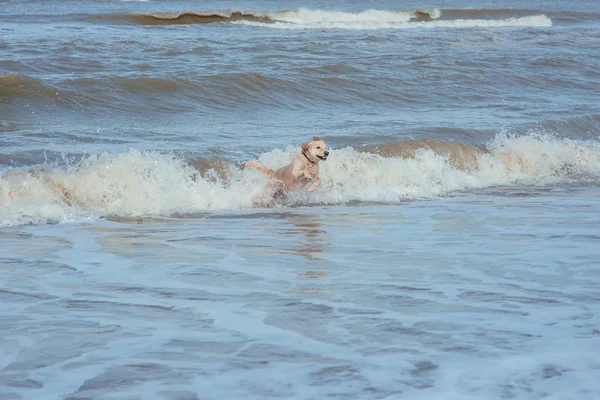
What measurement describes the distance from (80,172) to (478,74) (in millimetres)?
10786

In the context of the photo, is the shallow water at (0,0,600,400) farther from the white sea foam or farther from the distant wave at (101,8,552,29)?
the white sea foam

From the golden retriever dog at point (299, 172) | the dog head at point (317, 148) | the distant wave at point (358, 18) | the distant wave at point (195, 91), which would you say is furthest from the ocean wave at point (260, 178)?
the distant wave at point (358, 18)

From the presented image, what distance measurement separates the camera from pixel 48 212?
8.73 meters

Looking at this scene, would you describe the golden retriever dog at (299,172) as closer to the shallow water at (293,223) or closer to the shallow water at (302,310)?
the shallow water at (293,223)

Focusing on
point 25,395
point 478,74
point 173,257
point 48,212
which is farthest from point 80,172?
point 478,74

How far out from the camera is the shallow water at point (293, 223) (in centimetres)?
462

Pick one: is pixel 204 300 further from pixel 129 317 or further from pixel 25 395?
pixel 25 395

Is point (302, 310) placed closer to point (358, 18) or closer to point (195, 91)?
point (195, 91)

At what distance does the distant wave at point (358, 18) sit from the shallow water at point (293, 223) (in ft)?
28.0

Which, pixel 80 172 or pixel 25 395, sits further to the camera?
pixel 80 172

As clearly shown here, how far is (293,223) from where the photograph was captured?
8750 mm

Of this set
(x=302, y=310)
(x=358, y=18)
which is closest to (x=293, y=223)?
(x=302, y=310)

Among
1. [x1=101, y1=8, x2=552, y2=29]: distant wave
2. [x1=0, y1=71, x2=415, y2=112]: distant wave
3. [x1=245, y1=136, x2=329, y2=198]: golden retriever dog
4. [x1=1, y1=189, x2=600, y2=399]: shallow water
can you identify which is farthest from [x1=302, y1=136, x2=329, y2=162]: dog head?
[x1=101, y1=8, x2=552, y2=29]: distant wave

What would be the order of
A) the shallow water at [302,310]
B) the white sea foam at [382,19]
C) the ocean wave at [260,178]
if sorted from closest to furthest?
the shallow water at [302,310]
the ocean wave at [260,178]
the white sea foam at [382,19]
